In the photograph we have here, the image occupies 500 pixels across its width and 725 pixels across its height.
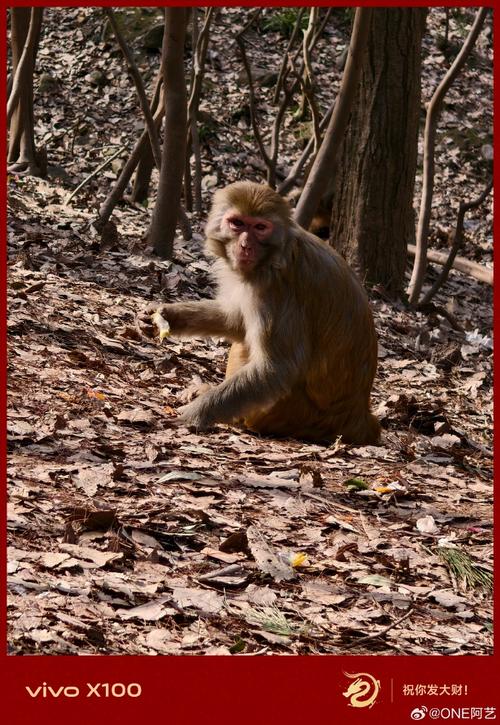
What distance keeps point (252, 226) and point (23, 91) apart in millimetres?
6098

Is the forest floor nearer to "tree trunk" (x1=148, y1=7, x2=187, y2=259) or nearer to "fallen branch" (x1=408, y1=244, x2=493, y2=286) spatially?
"tree trunk" (x1=148, y1=7, x2=187, y2=259)

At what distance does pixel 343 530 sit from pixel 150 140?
6276mm

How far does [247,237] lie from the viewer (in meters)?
6.43

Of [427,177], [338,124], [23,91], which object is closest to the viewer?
[338,124]

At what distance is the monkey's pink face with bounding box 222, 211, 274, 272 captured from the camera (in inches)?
254

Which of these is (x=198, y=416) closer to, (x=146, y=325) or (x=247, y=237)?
(x=247, y=237)

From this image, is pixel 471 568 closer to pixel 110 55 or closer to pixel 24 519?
pixel 24 519

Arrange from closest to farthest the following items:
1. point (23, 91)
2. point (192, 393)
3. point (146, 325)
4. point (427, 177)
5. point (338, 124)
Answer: point (192, 393)
point (146, 325)
point (338, 124)
point (427, 177)
point (23, 91)

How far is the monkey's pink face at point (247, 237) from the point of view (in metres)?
6.44

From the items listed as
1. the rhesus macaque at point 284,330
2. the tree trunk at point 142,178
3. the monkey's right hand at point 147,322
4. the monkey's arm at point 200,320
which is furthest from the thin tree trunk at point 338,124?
the rhesus macaque at point 284,330

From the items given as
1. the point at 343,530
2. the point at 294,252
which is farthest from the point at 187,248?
the point at 343,530

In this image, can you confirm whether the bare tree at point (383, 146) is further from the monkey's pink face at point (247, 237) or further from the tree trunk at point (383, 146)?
the monkey's pink face at point (247, 237)

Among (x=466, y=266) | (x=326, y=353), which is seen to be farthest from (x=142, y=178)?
(x=326, y=353)

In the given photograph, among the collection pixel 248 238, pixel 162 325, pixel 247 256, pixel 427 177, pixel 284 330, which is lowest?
pixel 162 325
